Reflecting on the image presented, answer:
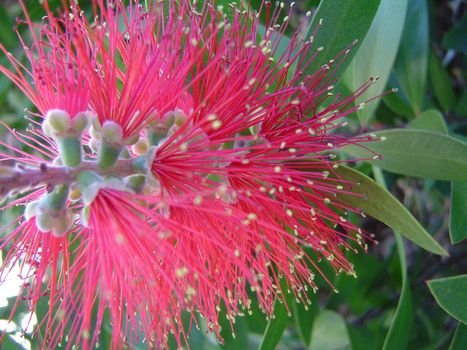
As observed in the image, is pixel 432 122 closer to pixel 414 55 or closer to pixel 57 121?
pixel 414 55

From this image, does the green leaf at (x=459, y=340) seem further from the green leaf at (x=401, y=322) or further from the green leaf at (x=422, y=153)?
the green leaf at (x=422, y=153)

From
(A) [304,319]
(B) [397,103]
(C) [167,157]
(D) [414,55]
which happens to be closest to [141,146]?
(C) [167,157]

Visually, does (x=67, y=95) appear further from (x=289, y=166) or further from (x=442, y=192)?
(x=442, y=192)

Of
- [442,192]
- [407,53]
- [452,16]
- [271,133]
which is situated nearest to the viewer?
[271,133]

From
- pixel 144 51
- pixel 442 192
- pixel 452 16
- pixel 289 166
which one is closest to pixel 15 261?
pixel 144 51

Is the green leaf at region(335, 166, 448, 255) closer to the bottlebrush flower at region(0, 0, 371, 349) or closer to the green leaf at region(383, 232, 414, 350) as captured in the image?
the bottlebrush flower at region(0, 0, 371, 349)

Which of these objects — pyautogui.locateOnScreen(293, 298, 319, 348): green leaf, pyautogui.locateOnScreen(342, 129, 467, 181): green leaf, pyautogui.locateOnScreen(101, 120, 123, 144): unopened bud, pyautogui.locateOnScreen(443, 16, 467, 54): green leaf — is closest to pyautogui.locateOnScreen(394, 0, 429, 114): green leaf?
pyautogui.locateOnScreen(443, 16, 467, 54): green leaf
